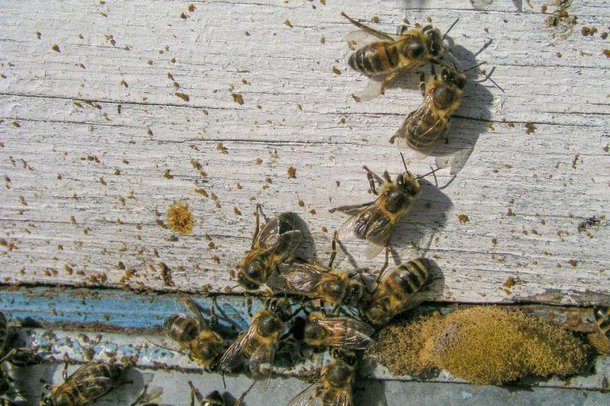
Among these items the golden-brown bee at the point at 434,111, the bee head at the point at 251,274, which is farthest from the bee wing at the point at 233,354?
the golden-brown bee at the point at 434,111

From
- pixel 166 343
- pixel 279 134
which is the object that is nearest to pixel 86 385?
pixel 166 343

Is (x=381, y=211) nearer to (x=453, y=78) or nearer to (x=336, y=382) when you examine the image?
(x=453, y=78)

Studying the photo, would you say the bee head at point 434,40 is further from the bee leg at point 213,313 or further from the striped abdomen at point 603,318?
the bee leg at point 213,313

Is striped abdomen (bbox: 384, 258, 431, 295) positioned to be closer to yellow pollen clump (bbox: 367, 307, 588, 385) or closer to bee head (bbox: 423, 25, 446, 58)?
yellow pollen clump (bbox: 367, 307, 588, 385)

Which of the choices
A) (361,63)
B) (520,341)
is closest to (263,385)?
(520,341)

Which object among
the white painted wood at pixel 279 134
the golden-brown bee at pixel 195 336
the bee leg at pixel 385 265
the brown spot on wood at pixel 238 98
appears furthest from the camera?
the golden-brown bee at pixel 195 336

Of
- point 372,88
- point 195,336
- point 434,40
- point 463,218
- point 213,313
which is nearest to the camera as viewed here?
point 434,40
